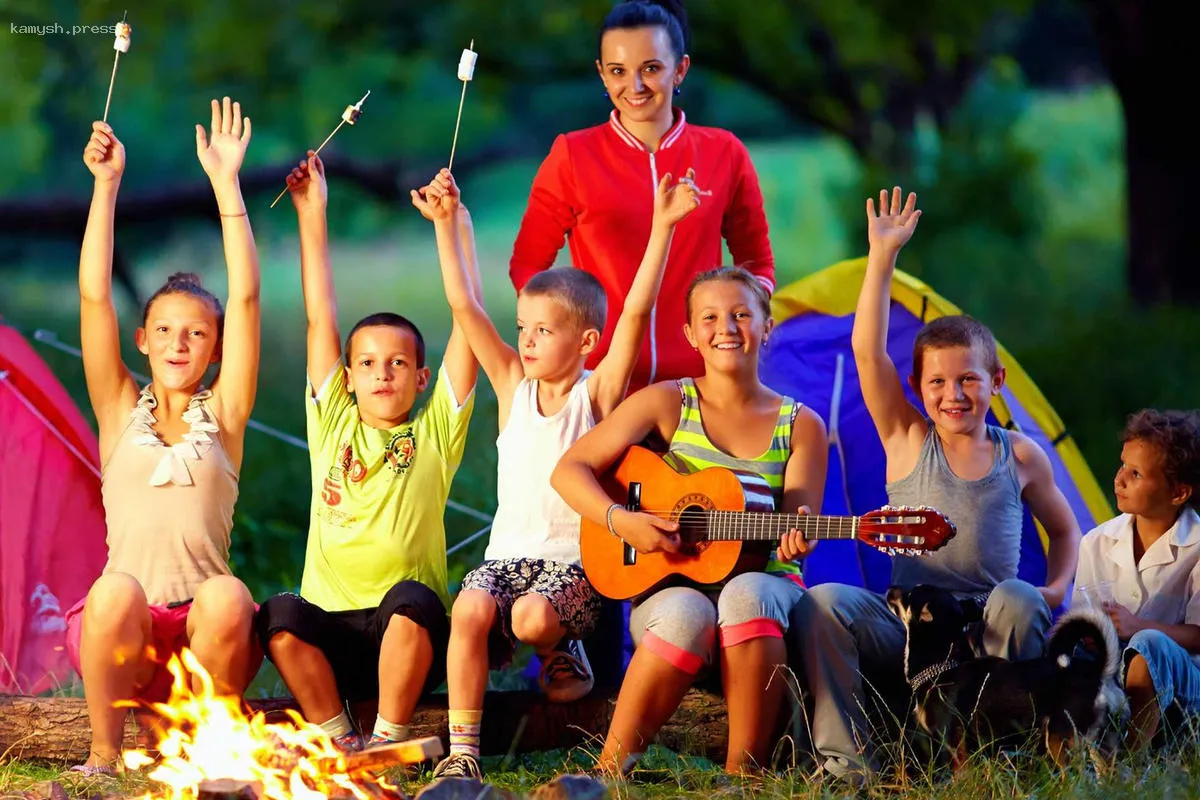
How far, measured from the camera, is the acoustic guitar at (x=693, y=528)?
3600mm

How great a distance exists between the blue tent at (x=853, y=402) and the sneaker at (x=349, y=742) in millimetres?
1530

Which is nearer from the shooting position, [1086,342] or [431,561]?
[431,561]

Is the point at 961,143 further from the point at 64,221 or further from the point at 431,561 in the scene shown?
the point at 431,561

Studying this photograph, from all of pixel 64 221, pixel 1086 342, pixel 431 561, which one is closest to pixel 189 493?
pixel 431 561

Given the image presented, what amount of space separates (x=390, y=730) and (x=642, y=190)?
5.30 feet

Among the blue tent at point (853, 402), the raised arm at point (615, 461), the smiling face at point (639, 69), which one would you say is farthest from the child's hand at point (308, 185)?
the blue tent at point (853, 402)

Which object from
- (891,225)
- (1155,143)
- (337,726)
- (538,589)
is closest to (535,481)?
(538,589)

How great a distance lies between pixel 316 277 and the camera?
4.02 m

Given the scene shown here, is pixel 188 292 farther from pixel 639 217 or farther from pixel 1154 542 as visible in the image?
pixel 1154 542

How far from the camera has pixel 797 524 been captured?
353 cm

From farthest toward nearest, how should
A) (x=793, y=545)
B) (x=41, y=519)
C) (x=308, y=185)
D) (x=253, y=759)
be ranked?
(x=41, y=519) < (x=308, y=185) < (x=793, y=545) < (x=253, y=759)

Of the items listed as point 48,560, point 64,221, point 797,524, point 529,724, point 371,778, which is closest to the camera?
point 371,778

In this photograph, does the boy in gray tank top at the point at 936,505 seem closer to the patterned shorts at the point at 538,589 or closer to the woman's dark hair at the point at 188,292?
the patterned shorts at the point at 538,589

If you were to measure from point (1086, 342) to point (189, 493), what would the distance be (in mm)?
6387
